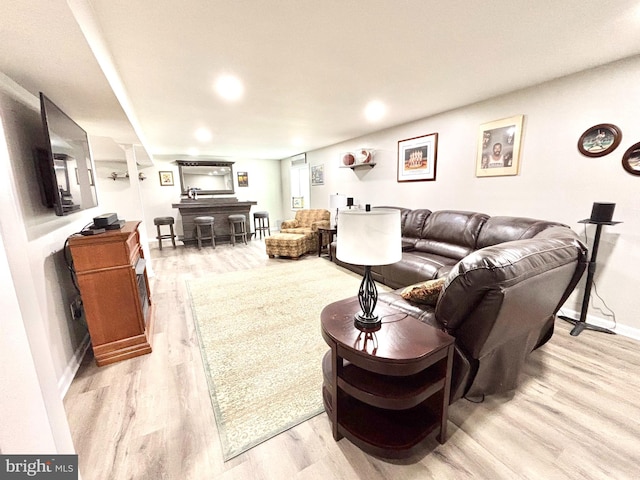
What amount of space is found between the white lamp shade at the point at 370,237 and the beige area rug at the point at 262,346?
1013 mm

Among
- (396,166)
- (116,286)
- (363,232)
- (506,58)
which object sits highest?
(506,58)

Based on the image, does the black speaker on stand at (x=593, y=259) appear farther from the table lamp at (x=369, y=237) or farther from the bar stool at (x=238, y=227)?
the bar stool at (x=238, y=227)

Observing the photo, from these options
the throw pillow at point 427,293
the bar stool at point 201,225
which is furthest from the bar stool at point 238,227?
the throw pillow at point 427,293

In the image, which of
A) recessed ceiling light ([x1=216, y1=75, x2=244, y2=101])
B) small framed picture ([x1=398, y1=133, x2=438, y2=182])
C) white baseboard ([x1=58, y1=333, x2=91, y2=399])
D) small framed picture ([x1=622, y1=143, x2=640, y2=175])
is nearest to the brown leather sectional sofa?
small framed picture ([x1=622, y1=143, x2=640, y2=175])

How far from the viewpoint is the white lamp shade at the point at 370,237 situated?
1.21 meters

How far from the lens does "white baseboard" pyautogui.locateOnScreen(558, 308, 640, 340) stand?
7.27ft

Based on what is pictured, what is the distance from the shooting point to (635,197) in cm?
216

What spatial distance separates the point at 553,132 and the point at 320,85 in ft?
7.70

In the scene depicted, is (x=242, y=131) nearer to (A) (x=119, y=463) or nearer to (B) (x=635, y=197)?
(A) (x=119, y=463)

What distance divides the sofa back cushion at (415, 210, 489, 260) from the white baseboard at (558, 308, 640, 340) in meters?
1.05

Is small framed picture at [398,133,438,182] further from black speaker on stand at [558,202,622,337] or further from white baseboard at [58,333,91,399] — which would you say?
white baseboard at [58,333,91,399]

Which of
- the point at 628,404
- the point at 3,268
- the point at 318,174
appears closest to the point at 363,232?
the point at 3,268

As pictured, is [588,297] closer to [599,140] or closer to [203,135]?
[599,140]

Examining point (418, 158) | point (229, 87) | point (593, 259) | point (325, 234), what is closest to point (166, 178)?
point (325, 234)
